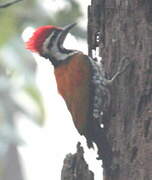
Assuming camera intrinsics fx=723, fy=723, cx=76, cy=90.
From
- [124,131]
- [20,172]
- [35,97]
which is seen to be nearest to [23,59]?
[35,97]

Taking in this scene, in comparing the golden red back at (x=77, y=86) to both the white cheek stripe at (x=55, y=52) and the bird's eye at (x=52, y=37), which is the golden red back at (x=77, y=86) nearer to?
the white cheek stripe at (x=55, y=52)

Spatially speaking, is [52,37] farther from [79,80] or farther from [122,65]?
[122,65]

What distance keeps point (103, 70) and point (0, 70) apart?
5.07 ft

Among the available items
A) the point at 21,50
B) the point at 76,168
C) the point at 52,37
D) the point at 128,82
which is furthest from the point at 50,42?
the point at 76,168

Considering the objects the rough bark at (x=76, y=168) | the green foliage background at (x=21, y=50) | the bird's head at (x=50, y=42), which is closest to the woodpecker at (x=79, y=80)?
the bird's head at (x=50, y=42)

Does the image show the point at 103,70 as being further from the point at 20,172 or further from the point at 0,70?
the point at 20,172

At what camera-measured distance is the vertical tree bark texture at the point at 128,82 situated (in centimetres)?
408

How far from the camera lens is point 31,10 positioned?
540cm

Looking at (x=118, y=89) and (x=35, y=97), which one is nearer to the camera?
(x=118, y=89)

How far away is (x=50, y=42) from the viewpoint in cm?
493

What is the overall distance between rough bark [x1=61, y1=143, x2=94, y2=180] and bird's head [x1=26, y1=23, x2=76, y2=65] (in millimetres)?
1166

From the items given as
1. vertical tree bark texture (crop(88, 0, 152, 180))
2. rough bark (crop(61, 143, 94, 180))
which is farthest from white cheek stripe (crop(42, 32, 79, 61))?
rough bark (crop(61, 143, 94, 180))

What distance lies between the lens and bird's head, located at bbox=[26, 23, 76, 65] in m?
4.82

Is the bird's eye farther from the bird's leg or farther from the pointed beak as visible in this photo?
the bird's leg
